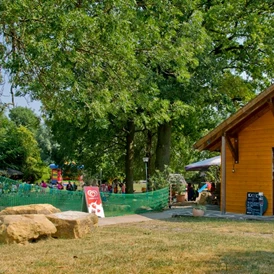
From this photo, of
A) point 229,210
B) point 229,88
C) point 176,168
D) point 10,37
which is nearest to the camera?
point 10,37

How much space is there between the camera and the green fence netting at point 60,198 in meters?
16.9

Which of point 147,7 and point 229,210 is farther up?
point 147,7

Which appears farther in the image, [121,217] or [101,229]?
[121,217]

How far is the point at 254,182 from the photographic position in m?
17.8

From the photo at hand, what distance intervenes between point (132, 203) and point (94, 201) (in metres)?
2.39

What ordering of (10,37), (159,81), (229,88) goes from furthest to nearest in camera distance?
(229,88) < (159,81) < (10,37)

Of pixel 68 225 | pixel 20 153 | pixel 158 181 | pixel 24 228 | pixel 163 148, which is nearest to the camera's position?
pixel 24 228

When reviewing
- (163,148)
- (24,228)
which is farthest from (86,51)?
(163,148)

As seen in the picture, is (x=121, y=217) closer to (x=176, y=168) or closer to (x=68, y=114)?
(x=68, y=114)

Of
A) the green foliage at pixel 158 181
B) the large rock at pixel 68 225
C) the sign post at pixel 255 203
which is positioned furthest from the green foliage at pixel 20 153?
the large rock at pixel 68 225

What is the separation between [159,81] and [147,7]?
31.2ft

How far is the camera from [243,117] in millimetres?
17266

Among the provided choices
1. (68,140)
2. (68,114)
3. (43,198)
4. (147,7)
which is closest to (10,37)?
(68,114)

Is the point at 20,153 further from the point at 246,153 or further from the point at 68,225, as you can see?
the point at 68,225
